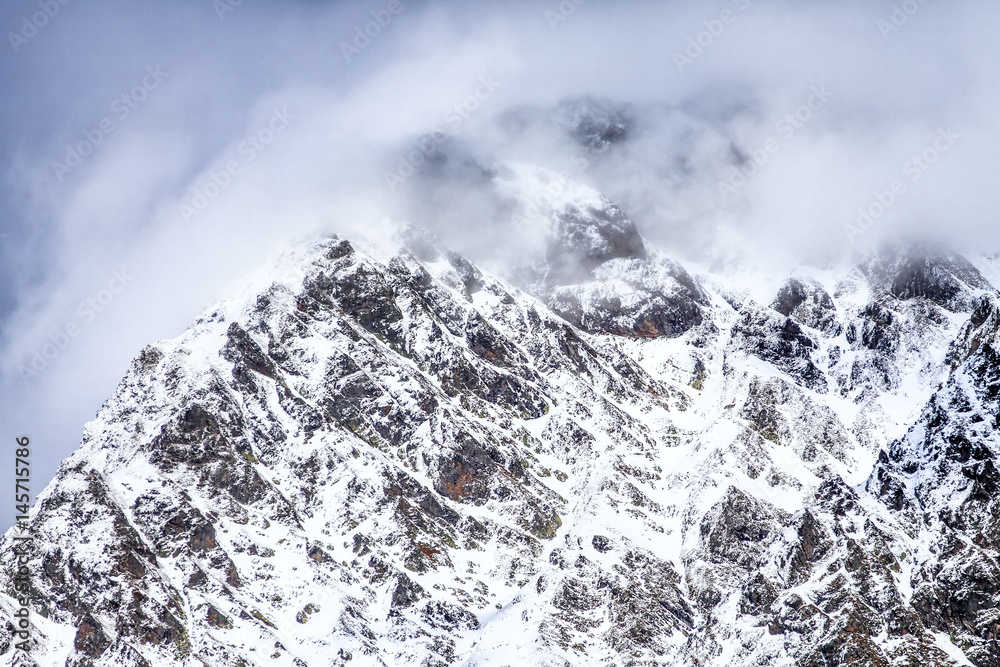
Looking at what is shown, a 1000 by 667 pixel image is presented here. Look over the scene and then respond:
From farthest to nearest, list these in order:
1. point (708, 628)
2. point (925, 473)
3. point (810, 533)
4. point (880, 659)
Answer: point (708, 628) < point (810, 533) < point (925, 473) < point (880, 659)

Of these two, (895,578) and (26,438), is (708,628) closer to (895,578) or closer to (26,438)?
(895,578)

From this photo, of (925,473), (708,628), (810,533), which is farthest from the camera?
(708,628)

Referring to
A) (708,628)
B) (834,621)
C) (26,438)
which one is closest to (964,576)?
(834,621)

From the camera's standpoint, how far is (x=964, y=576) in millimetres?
148875

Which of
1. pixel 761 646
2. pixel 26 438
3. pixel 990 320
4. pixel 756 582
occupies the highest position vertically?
pixel 990 320

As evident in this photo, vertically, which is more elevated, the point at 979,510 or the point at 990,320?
the point at 990,320

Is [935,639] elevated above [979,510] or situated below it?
below

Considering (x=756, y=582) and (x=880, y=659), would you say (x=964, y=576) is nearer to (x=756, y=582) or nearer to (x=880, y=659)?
(x=880, y=659)

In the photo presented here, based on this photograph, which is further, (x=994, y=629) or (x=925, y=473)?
(x=925, y=473)

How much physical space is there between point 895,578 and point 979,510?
15.4 meters

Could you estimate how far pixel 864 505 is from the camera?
177 metres

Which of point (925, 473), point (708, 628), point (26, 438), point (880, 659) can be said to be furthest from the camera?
point (708, 628)

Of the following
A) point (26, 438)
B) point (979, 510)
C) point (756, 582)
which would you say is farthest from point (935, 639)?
point (26, 438)

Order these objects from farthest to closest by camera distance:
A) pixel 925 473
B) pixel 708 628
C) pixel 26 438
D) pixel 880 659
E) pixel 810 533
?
pixel 708 628
pixel 810 533
pixel 925 473
pixel 880 659
pixel 26 438
